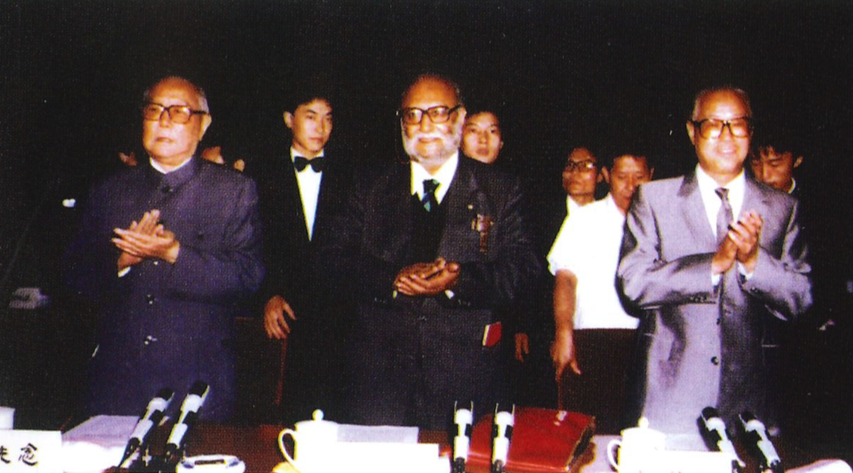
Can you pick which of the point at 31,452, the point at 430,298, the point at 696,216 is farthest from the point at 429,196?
the point at 31,452

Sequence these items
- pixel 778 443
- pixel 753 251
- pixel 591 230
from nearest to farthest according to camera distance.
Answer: pixel 778 443 < pixel 753 251 < pixel 591 230

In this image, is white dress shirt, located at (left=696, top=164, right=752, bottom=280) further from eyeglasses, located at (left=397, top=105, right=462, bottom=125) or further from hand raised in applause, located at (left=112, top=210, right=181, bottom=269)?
hand raised in applause, located at (left=112, top=210, right=181, bottom=269)

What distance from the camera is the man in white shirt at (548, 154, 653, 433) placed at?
272cm

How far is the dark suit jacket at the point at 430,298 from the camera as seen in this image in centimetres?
266

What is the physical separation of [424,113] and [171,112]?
38.4 inches

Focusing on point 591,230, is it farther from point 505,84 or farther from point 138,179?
point 138,179

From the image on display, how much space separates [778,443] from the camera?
1823 mm

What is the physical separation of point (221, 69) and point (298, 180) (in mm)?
524

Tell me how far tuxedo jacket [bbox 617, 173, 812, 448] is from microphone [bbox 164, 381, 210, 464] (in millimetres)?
1634

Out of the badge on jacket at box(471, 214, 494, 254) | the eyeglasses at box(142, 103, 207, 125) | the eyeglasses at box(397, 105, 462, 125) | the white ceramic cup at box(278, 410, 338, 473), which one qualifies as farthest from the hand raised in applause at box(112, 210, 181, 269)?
the white ceramic cup at box(278, 410, 338, 473)

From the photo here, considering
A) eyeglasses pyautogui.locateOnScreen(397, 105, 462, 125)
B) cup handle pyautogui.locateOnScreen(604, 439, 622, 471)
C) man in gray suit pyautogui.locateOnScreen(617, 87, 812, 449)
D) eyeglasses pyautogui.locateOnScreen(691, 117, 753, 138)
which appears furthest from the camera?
eyeglasses pyautogui.locateOnScreen(397, 105, 462, 125)

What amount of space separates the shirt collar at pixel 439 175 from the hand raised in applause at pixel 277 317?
670 mm

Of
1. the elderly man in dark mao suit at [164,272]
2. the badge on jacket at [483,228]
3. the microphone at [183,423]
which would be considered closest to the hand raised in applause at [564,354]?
the badge on jacket at [483,228]

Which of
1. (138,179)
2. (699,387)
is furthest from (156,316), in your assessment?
(699,387)
